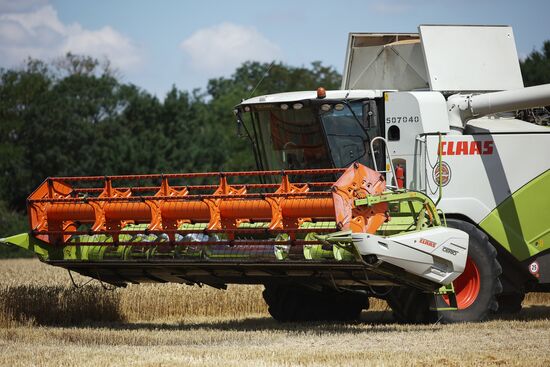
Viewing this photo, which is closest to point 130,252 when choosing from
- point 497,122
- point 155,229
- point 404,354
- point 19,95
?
point 155,229

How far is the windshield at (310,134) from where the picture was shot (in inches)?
382

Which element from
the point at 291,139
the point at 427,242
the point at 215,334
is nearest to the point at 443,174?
the point at 427,242

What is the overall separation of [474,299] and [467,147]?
1.49 metres

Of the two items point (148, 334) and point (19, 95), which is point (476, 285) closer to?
point (148, 334)

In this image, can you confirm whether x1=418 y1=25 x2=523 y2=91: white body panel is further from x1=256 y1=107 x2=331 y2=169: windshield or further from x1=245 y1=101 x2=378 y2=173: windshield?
x1=256 y1=107 x2=331 y2=169: windshield

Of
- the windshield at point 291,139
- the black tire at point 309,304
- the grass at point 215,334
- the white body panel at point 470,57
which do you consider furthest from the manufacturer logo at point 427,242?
the white body panel at point 470,57

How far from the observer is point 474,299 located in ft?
30.8

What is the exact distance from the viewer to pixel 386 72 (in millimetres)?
11156

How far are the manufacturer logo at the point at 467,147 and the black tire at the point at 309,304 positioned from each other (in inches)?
76.6

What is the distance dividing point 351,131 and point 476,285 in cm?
192

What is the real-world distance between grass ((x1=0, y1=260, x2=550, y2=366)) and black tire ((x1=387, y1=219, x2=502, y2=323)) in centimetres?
19

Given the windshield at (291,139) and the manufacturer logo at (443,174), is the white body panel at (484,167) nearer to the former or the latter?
the manufacturer logo at (443,174)

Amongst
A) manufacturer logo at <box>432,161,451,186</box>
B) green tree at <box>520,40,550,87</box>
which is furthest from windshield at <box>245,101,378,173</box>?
green tree at <box>520,40,550,87</box>

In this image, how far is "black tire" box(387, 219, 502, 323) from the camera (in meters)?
9.30
